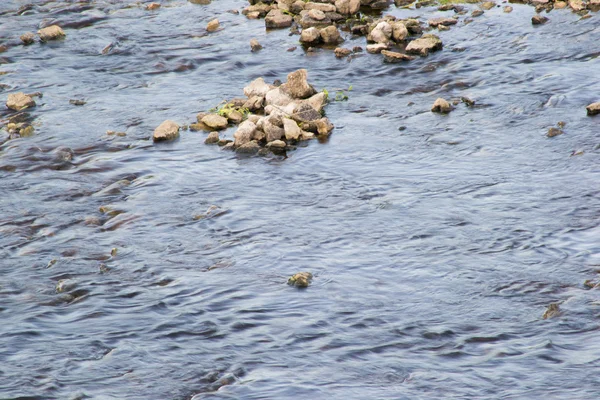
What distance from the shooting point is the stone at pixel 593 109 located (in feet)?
36.0

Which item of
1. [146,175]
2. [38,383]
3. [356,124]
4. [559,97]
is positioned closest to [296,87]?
[356,124]

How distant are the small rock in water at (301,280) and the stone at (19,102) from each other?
20.7ft

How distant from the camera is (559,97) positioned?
11688mm

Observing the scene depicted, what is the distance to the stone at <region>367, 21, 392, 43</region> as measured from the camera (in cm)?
1409

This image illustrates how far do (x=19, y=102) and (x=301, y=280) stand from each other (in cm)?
654

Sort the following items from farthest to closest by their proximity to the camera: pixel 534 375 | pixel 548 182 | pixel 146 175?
pixel 146 175 → pixel 548 182 → pixel 534 375

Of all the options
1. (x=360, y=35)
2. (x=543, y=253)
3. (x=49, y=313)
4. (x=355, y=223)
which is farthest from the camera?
(x=360, y=35)

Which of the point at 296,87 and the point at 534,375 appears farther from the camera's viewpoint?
the point at 296,87

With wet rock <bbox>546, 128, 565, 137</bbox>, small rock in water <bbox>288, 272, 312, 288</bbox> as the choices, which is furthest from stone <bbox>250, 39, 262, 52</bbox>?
small rock in water <bbox>288, 272, 312, 288</bbox>

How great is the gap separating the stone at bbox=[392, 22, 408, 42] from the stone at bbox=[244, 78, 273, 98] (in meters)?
2.90

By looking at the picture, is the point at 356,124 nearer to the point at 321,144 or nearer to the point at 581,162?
the point at 321,144

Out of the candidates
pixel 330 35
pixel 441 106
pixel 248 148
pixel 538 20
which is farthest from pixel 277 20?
pixel 248 148

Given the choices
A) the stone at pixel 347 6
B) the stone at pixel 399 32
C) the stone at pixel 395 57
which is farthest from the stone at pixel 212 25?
the stone at pixel 395 57

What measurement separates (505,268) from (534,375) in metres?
1.59
